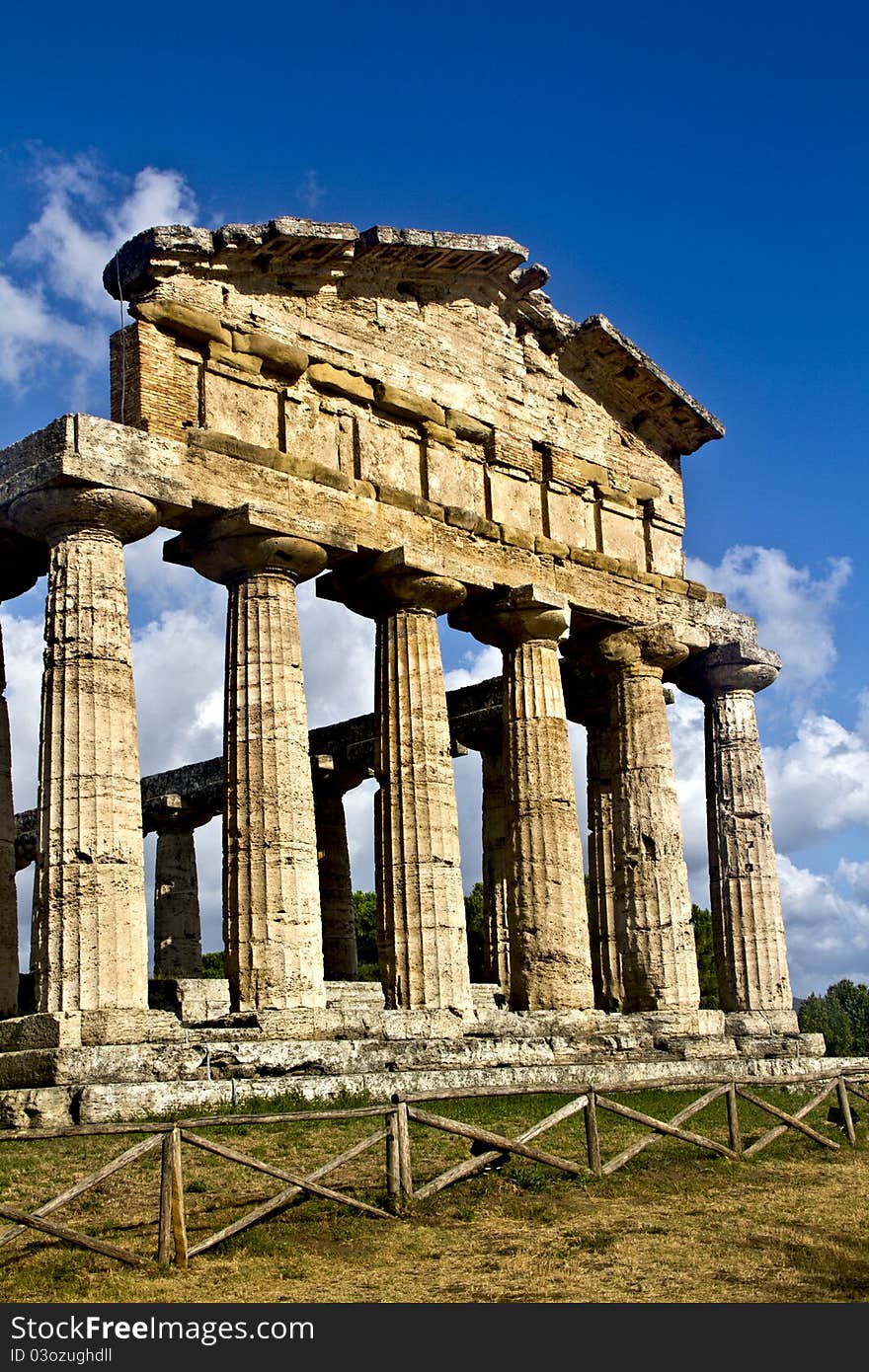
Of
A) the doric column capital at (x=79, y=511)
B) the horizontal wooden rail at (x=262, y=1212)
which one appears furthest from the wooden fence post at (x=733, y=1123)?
the doric column capital at (x=79, y=511)

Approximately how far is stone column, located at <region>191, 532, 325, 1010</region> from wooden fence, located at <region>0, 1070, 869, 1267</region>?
554 cm

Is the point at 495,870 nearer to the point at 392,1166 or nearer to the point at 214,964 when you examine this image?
the point at 392,1166

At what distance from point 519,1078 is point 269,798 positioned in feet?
18.1

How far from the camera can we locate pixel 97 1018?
19.5m

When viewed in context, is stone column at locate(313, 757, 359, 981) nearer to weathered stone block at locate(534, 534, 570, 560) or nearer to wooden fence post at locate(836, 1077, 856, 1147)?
weathered stone block at locate(534, 534, 570, 560)

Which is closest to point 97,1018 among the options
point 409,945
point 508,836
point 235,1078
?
point 235,1078

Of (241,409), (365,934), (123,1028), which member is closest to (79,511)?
(241,409)

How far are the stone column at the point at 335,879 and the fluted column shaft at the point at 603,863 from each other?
671 cm

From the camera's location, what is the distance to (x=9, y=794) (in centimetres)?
2389

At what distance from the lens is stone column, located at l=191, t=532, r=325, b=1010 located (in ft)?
71.3

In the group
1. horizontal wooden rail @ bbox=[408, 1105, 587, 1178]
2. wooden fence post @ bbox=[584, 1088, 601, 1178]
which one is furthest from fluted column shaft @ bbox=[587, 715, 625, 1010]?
horizontal wooden rail @ bbox=[408, 1105, 587, 1178]

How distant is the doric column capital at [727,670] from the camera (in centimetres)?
3069

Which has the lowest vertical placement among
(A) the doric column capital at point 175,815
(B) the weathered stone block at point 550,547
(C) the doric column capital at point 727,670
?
(A) the doric column capital at point 175,815

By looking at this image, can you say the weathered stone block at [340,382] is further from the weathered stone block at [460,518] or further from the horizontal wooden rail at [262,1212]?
the horizontal wooden rail at [262,1212]
